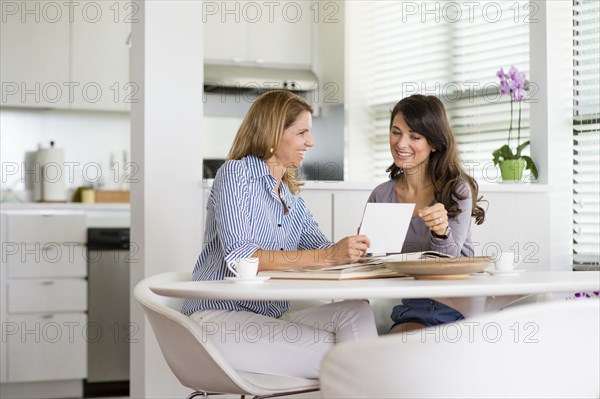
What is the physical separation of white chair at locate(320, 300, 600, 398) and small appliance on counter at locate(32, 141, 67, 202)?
4094mm

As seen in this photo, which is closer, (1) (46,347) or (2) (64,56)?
(1) (46,347)

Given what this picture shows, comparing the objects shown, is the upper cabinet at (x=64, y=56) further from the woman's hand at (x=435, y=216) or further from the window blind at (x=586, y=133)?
the woman's hand at (x=435, y=216)

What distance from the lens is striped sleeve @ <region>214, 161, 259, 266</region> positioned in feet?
6.81

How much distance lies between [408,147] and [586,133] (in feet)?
4.39

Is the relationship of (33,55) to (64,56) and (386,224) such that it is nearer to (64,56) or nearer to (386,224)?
(64,56)

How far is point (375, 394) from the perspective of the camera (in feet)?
4.25

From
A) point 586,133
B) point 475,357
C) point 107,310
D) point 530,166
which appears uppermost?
point 586,133

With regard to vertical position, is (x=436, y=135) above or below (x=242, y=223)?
above

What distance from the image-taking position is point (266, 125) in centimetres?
239

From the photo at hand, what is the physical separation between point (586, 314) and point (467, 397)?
0.22 metres

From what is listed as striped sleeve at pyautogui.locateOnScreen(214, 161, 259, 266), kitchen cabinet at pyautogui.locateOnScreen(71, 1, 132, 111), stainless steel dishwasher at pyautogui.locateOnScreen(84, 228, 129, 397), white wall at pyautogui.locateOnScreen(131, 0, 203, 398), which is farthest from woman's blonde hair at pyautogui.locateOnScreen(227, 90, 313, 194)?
kitchen cabinet at pyautogui.locateOnScreen(71, 1, 132, 111)

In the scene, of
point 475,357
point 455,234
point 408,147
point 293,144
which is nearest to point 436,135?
point 408,147

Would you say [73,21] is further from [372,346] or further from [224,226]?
[372,346]

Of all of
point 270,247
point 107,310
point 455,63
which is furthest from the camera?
point 455,63
